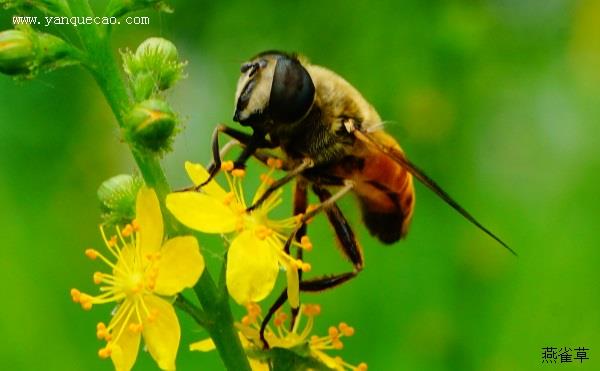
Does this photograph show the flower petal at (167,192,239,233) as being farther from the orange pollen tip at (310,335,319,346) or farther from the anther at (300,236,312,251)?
the orange pollen tip at (310,335,319,346)

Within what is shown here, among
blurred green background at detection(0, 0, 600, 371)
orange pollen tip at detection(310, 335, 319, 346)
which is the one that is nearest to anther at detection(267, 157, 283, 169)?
orange pollen tip at detection(310, 335, 319, 346)

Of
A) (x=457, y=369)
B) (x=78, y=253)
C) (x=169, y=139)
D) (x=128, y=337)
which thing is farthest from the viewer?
(x=78, y=253)

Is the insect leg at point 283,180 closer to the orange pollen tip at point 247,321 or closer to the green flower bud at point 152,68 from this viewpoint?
the orange pollen tip at point 247,321

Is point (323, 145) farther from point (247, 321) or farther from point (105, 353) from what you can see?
point (105, 353)

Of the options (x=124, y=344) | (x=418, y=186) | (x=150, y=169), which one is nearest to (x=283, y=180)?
(x=150, y=169)

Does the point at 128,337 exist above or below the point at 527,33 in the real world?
below

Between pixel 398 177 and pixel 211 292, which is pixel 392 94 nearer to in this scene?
pixel 398 177

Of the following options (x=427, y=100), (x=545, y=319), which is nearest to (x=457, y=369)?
(x=545, y=319)
